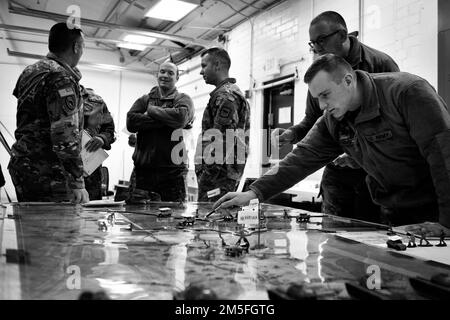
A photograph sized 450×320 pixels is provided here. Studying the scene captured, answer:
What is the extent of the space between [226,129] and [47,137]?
118 cm

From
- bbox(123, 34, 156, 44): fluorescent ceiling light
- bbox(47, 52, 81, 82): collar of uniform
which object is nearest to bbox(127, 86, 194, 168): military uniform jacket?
bbox(47, 52, 81, 82): collar of uniform

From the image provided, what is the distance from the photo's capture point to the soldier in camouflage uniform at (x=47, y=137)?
1.99 m

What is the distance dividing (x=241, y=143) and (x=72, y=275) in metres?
2.18

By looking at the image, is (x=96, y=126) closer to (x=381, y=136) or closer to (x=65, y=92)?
(x=65, y=92)

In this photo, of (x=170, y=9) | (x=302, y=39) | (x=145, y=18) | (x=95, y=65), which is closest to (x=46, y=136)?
(x=302, y=39)

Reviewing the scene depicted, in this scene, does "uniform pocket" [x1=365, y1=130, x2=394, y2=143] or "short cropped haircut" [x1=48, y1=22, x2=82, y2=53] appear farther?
"short cropped haircut" [x1=48, y1=22, x2=82, y2=53]

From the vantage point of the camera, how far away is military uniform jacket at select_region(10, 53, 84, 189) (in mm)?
1986

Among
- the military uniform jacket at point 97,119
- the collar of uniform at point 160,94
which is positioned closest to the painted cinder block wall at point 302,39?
the collar of uniform at point 160,94

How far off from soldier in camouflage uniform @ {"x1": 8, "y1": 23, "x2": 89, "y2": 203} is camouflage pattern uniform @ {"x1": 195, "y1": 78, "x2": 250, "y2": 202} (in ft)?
3.02

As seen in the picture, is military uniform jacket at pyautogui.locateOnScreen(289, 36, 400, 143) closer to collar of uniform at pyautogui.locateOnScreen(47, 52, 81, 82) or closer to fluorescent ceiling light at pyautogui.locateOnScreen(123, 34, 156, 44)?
collar of uniform at pyautogui.locateOnScreen(47, 52, 81, 82)

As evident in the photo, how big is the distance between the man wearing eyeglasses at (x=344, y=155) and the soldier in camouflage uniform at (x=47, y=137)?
1171 millimetres

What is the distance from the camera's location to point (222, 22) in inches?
250

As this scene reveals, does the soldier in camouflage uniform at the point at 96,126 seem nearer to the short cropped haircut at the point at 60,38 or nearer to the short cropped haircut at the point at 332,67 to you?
the short cropped haircut at the point at 60,38
